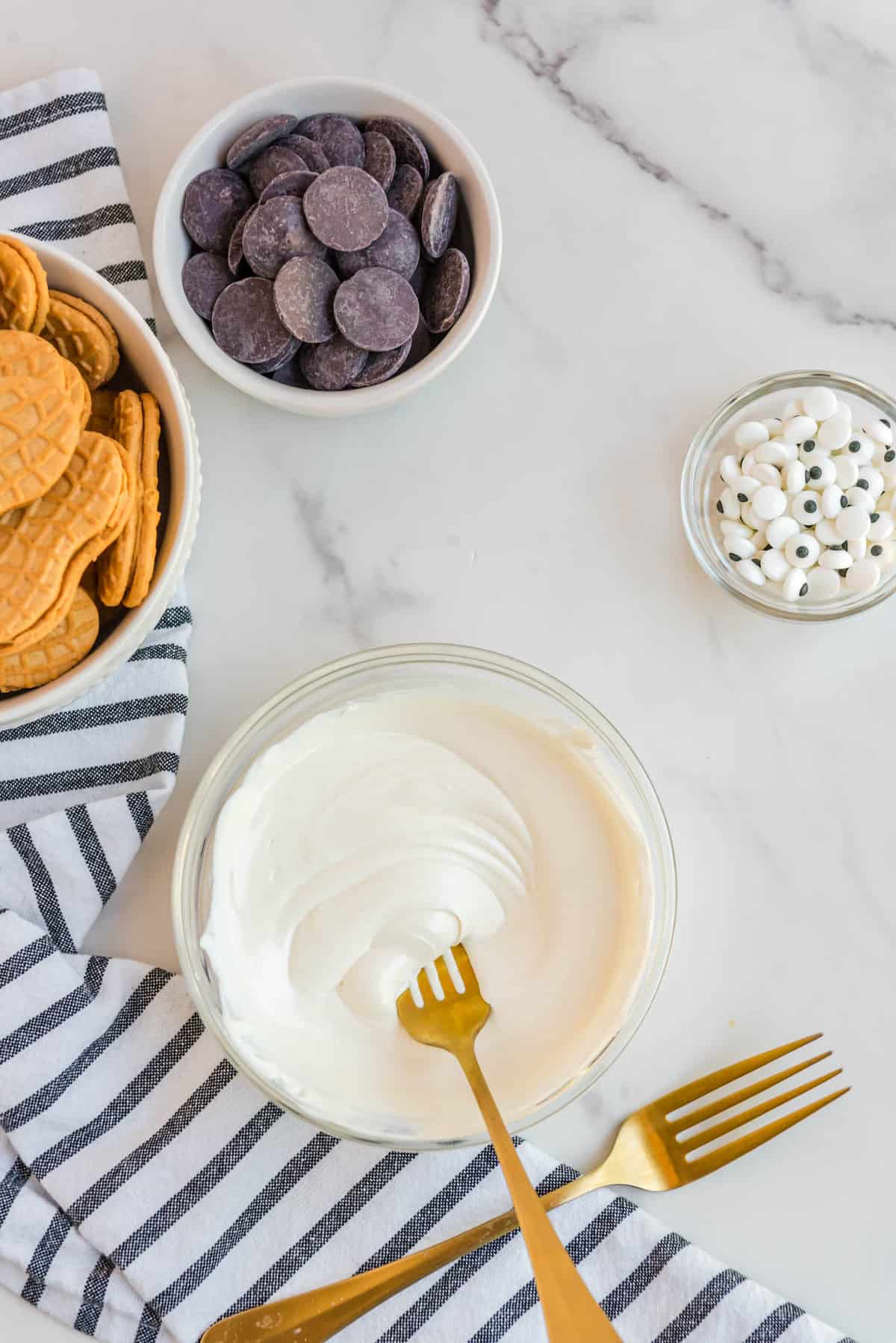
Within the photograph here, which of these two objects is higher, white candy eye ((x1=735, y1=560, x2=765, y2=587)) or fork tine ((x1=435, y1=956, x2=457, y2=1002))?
white candy eye ((x1=735, y1=560, x2=765, y2=587))

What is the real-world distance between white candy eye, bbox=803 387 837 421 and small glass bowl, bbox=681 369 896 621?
0.03m

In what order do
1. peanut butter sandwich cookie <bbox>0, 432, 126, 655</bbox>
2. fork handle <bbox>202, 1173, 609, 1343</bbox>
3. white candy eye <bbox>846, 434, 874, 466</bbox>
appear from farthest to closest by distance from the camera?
1. white candy eye <bbox>846, 434, 874, 466</bbox>
2. fork handle <bbox>202, 1173, 609, 1343</bbox>
3. peanut butter sandwich cookie <bbox>0, 432, 126, 655</bbox>

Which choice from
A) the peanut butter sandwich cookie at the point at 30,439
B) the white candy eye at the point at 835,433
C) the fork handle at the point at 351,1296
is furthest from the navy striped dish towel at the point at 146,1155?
the white candy eye at the point at 835,433

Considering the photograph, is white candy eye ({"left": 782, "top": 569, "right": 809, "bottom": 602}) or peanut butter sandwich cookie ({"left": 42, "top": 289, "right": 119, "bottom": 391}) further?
white candy eye ({"left": 782, "top": 569, "right": 809, "bottom": 602})

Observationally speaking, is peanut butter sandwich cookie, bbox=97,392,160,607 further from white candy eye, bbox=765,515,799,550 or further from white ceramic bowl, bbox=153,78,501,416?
white candy eye, bbox=765,515,799,550

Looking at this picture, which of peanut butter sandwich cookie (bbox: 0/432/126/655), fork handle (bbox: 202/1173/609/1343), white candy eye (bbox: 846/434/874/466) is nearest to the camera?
peanut butter sandwich cookie (bbox: 0/432/126/655)

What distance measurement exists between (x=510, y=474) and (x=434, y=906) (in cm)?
42

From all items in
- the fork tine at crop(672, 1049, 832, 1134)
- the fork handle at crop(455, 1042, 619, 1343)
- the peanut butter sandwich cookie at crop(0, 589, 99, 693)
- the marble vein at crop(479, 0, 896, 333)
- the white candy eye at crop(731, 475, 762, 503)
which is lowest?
the fork handle at crop(455, 1042, 619, 1343)

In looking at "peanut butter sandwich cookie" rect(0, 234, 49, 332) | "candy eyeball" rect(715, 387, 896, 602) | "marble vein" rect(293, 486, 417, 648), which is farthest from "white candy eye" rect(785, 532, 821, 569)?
"peanut butter sandwich cookie" rect(0, 234, 49, 332)

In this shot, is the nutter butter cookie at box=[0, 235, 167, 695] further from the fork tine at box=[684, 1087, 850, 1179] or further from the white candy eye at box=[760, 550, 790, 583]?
the fork tine at box=[684, 1087, 850, 1179]

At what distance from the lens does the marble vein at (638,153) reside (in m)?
1.19

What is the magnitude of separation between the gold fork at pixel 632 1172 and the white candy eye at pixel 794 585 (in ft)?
1.35

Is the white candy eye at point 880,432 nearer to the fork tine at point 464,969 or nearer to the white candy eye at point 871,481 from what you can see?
the white candy eye at point 871,481

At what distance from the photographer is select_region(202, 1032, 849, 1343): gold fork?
105 cm
